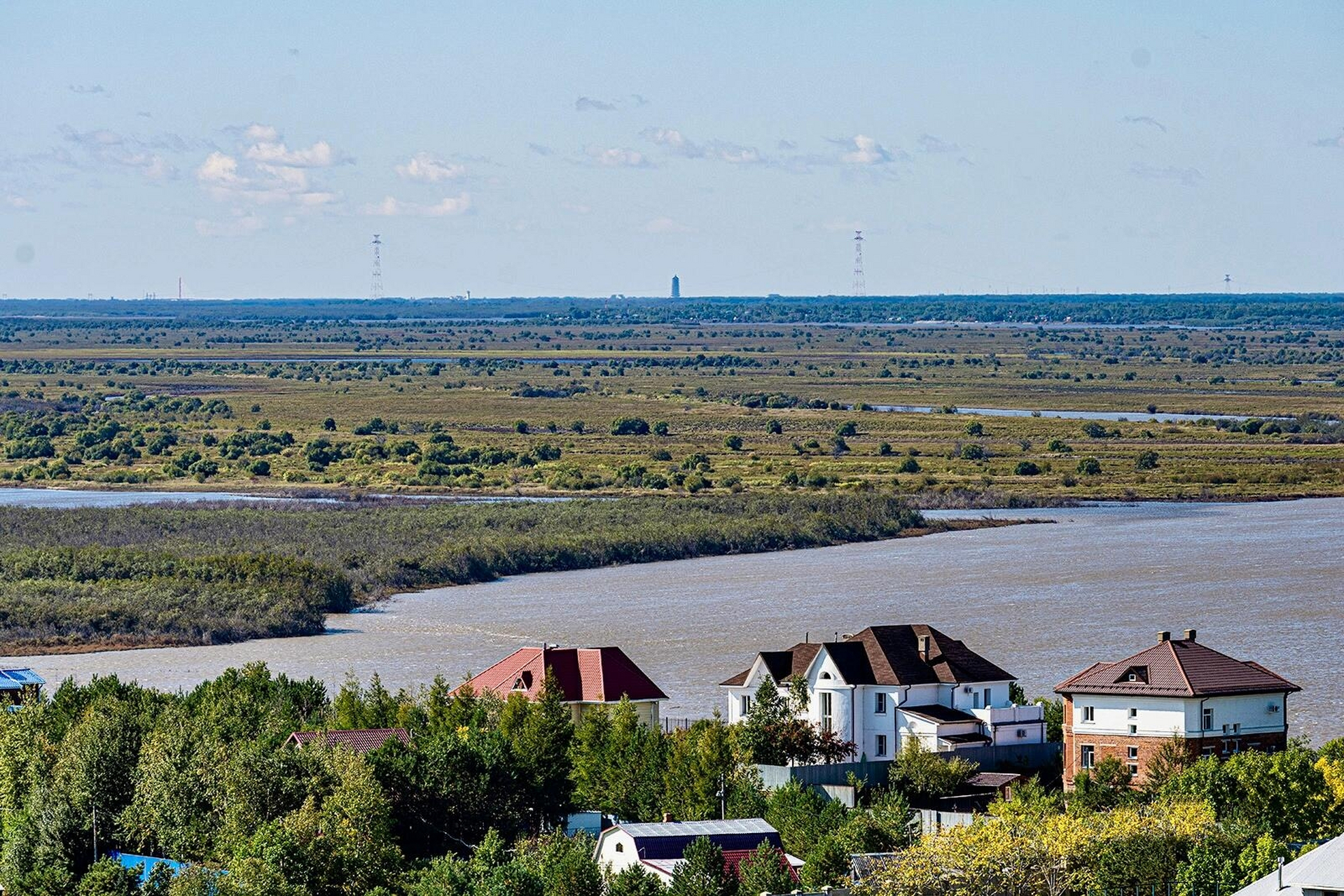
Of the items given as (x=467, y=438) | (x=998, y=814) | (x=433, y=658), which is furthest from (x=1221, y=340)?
(x=998, y=814)

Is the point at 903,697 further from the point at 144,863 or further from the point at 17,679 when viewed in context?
the point at 17,679

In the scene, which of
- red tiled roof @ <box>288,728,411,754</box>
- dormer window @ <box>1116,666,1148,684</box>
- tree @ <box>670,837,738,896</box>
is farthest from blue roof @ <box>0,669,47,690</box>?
dormer window @ <box>1116,666,1148,684</box>

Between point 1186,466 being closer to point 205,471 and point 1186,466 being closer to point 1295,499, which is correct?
point 1295,499

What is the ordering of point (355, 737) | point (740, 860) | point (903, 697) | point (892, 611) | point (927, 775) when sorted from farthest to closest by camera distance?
point (892, 611) < point (903, 697) < point (355, 737) < point (927, 775) < point (740, 860)

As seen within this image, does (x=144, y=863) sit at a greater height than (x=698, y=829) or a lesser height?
lesser

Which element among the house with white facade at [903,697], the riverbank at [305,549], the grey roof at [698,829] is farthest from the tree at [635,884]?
the riverbank at [305,549]

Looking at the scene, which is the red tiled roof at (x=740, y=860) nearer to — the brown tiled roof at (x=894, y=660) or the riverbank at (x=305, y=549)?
the brown tiled roof at (x=894, y=660)

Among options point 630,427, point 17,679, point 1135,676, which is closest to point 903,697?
point 1135,676
